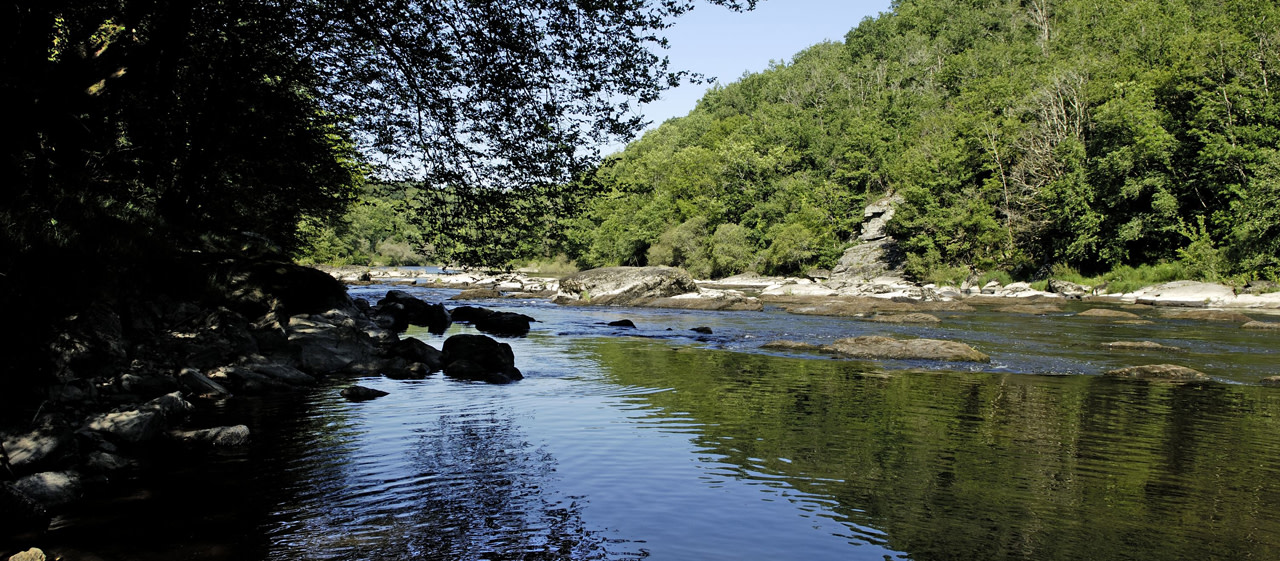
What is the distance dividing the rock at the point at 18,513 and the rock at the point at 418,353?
873cm

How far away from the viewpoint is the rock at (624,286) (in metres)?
37.1

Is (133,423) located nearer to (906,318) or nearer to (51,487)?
(51,487)

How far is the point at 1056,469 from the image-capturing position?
743cm

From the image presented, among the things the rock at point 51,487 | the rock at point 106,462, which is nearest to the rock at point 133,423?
the rock at point 106,462

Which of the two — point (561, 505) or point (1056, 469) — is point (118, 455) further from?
point (1056, 469)

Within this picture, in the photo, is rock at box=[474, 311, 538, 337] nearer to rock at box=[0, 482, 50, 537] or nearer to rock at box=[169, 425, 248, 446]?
rock at box=[169, 425, 248, 446]

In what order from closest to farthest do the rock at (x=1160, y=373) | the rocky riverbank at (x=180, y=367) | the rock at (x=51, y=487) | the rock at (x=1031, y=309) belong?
1. the rock at (x=51, y=487)
2. the rocky riverbank at (x=180, y=367)
3. the rock at (x=1160, y=373)
4. the rock at (x=1031, y=309)

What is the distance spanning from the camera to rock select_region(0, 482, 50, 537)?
4.94m

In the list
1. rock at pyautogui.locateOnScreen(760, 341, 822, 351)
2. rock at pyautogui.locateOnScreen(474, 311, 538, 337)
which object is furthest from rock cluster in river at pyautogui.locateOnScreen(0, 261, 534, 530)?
rock at pyautogui.locateOnScreen(760, 341, 822, 351)

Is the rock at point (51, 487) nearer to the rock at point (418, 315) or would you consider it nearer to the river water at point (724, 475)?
the river water at point (724, 475)

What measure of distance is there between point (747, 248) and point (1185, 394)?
5822cm

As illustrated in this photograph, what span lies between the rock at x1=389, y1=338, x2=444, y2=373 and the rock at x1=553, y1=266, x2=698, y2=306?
70.3 feet

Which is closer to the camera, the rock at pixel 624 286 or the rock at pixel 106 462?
the rock at pixel 106 462

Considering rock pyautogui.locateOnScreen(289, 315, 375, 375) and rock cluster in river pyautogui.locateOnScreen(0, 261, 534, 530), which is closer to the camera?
rock cluster in river pyautogui.locateOnScreen(0, 261, 534, 530)
